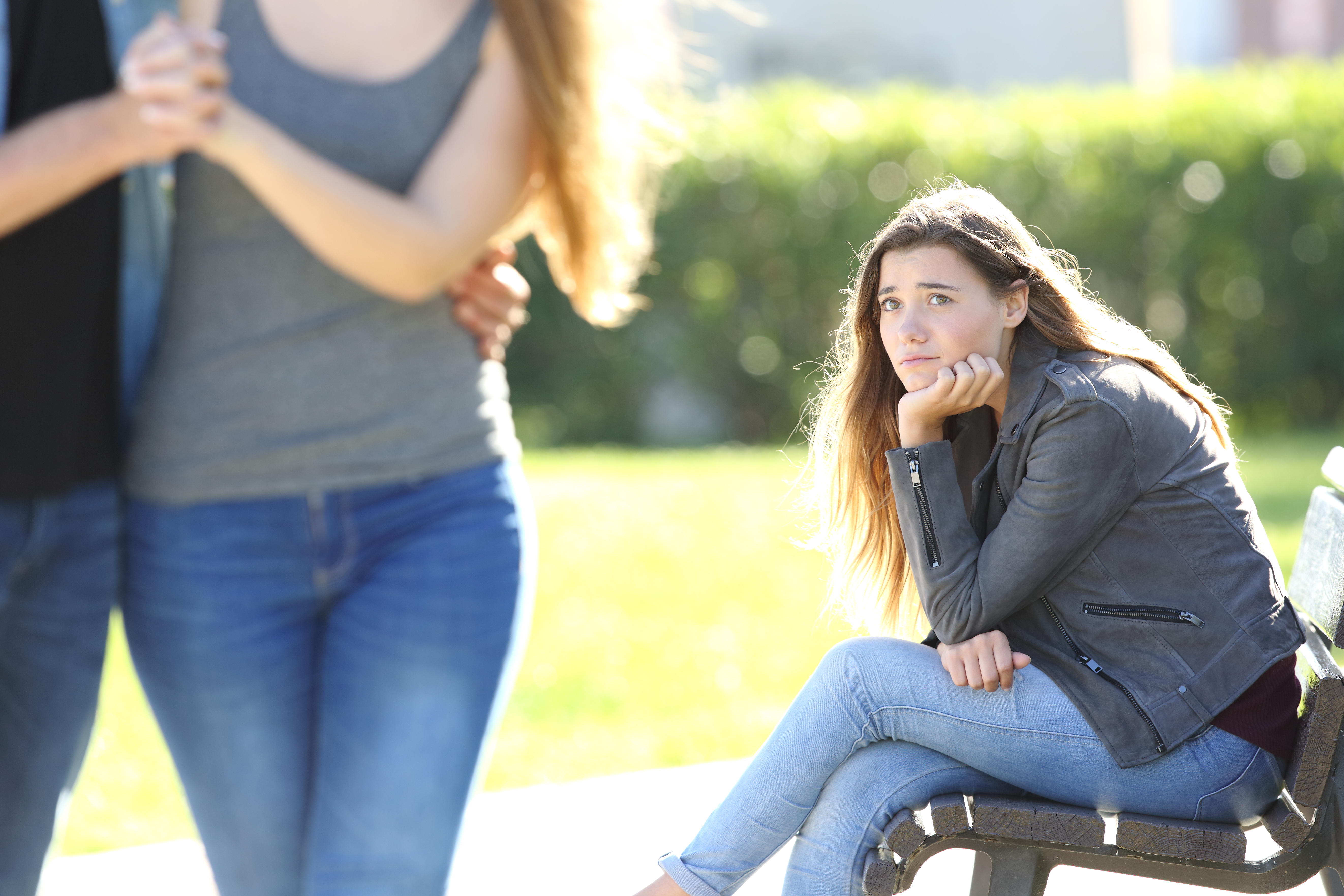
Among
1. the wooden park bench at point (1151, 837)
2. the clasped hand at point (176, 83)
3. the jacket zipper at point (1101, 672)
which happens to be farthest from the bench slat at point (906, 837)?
the clasped hand at point (176, 83)

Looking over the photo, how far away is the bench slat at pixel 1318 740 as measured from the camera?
220 centimetres

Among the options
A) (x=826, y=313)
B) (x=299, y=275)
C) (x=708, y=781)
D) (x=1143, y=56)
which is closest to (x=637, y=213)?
(x=299, y=275)

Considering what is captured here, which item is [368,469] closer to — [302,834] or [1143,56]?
[302,834]

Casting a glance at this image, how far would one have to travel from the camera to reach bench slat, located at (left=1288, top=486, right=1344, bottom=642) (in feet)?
8.06

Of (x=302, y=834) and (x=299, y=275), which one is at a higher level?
(x=299, y=275)

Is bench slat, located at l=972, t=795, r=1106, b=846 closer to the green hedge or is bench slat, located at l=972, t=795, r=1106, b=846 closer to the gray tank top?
the gray tank top

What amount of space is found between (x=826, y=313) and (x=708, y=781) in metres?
6.73

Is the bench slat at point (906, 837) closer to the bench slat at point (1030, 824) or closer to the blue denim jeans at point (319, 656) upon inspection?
the bench slat at point (1030, 824)

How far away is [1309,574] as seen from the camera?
8.96 ft

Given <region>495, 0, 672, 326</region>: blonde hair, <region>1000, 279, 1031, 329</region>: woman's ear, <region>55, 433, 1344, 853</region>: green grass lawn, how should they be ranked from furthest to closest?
<region>55, 433, 1344, 853</region>: green grass lawn, <region>1000, 279, 1031, 329</region>: woman's ear, <region>495, 0, 672, 326</region>: blonde hair

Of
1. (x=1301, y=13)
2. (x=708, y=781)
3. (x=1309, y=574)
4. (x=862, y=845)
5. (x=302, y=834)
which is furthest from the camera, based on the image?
(x=1301, y=13)

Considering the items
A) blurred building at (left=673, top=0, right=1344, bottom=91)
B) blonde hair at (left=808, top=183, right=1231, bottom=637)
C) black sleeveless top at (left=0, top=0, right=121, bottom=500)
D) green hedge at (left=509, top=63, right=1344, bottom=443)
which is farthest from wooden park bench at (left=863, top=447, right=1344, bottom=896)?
blurred building at (left=673, top=0, right=1344, bottom=91)

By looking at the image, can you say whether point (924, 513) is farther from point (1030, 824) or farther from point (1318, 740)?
point (1318, 740)

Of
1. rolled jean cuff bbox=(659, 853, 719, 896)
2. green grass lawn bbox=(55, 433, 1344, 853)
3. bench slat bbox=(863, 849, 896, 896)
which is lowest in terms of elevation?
green grass lawn bbox=(55, 433, 1344, 853)
